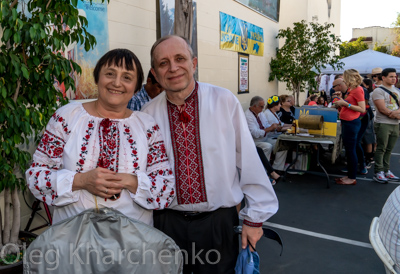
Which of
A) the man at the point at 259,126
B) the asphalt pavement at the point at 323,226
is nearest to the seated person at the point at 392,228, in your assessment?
the asphalt pavement at the point at 323,226

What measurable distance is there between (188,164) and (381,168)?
4.94 m

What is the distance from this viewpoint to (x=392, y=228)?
1.41 m

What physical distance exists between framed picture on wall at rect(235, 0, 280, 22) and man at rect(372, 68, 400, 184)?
3867 millimetres

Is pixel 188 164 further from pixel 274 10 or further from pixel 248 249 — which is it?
pixel 274 10

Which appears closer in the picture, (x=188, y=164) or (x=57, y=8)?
(x=188, y=164)

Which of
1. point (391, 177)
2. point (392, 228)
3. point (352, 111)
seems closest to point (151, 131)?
point (392, 228)

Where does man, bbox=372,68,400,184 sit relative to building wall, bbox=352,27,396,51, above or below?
below

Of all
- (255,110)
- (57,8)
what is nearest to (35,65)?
(57,8)

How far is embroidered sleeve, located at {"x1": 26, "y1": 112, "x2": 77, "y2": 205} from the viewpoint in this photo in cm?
137

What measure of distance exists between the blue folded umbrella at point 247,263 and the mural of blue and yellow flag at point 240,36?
5.83m

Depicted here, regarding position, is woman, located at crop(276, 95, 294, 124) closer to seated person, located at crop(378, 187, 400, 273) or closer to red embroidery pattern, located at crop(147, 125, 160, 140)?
seated person, located at crop(378, 187, 400, 273)

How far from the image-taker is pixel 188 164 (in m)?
1.66

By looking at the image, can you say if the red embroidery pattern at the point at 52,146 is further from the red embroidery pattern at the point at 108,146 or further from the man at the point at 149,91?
the man at the point at 149,91

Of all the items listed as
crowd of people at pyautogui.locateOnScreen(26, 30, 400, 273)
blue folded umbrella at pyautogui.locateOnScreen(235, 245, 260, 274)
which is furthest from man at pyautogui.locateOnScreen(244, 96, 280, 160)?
blue folded umbrella at pyautogui.locateOnScreen(235, 245, 260, 274)
